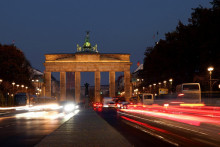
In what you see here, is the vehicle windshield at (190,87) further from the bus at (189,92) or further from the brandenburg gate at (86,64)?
the brandenburg gate at (86,64)

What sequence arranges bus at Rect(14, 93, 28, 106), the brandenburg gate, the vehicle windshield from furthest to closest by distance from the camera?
1. the brandenburg gate
2. bus at Rect(14, 93, 28, 106)
3. the vehicle windshield

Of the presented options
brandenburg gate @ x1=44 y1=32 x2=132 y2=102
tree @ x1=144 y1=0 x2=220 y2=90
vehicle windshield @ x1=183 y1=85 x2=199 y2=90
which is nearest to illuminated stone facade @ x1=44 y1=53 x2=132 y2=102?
brandenburg gate @ x1=44 y1=32 x2=132 y2=102

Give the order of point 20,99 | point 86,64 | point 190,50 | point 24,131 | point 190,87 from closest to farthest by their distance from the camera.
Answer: point 24,131 → point 190,87 → point 190,50 → point 20,99 → point 86,64

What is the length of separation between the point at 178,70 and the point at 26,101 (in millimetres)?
33291

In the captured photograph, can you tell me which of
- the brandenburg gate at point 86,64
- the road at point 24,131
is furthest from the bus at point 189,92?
the brandenburg gate at point 86,64

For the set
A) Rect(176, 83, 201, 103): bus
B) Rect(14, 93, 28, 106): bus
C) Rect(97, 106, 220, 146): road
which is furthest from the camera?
Rect(14, 93, 28, 106): bus

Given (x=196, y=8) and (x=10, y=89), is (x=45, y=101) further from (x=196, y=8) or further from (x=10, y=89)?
(x=196, y=8)

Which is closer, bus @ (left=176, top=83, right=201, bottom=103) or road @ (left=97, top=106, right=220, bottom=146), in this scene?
road @ (left=97, top=106, right=220, bottom=146)

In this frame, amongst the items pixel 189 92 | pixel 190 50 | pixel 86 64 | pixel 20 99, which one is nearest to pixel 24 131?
pixel 189 92

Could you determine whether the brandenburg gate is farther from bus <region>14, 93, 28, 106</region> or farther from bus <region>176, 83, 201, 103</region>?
bus <region>176, 83, 201, 103</region>

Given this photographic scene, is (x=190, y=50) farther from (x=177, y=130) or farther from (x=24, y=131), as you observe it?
(x=24, y=131)

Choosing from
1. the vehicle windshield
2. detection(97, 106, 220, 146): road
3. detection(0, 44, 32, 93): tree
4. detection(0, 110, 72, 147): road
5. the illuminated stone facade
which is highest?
the illuminated stone facade

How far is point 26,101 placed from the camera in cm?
9206

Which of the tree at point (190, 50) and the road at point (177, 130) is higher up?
the tree at point (190, 50)
